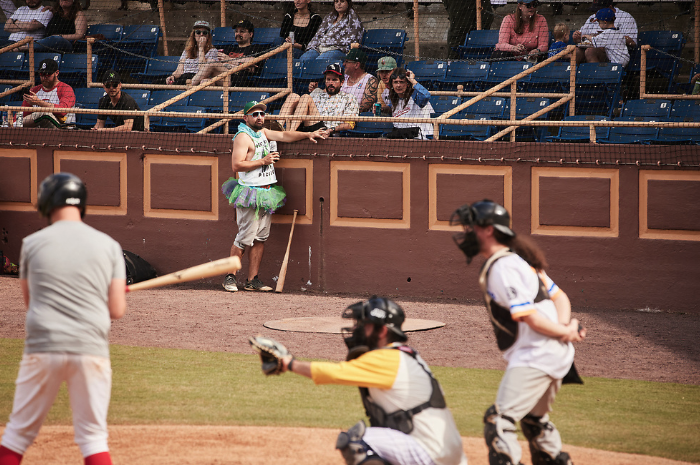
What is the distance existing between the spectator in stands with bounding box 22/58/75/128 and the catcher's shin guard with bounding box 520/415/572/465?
10.3 m

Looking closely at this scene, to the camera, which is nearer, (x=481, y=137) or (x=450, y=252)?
(x=450, y=252)

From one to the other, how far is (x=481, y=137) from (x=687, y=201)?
3012 mm

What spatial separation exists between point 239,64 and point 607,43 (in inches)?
226

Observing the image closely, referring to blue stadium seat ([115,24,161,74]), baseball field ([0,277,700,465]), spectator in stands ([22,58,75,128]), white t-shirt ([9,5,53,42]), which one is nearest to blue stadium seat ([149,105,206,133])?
spectator in stands ([22,58,75,128])

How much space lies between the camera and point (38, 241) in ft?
13.7

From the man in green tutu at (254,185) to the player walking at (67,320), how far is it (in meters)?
6.77

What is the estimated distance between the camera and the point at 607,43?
42.9 feet

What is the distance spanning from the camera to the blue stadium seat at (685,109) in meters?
11.5

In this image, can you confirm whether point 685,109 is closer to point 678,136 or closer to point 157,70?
point 678,136

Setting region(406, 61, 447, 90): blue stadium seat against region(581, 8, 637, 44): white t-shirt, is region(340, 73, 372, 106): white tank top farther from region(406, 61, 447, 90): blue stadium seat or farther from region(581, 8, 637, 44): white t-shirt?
region(581, 8, 637, 44): white t-shirt

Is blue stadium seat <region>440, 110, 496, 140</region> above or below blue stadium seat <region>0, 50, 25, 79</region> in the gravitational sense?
below

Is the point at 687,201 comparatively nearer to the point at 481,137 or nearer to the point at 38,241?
the point at 481,137

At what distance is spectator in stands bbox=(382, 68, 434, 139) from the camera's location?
448 inches

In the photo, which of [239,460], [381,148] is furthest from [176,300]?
[239,460]
